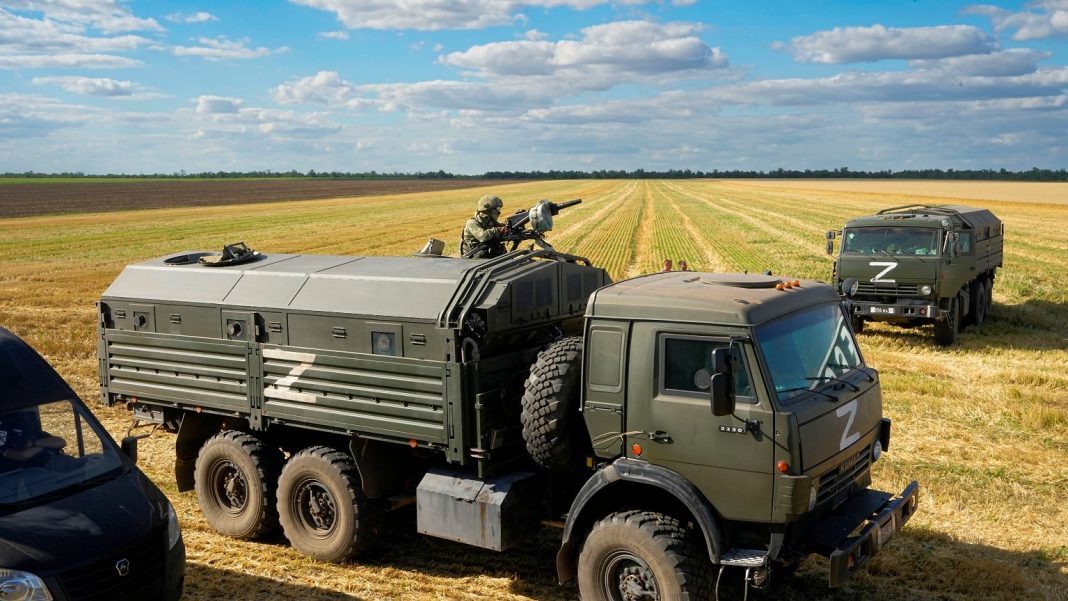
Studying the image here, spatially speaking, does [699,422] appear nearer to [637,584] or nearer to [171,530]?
[637,584]

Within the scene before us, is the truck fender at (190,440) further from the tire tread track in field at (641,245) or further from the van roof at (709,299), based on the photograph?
the tire tread track in field at (641,245)

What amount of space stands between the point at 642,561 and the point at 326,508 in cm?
323

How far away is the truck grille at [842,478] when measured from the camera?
19.9 feet

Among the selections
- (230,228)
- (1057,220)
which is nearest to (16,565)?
(230,228)

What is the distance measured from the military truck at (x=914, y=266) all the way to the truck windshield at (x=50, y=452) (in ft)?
44.0

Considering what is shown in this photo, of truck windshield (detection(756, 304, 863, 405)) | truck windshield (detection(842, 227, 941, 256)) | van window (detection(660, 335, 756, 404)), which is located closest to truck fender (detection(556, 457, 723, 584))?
van window (detection(660, 335, 756, 404))

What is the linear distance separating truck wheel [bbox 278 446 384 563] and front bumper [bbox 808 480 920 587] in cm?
374

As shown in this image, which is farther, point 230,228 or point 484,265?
point 230,228

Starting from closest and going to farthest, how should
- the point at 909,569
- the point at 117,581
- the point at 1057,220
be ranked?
the point at 117,581 → the point at 909,569 → the point at 1057,220

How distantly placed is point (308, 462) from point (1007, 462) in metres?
7.54

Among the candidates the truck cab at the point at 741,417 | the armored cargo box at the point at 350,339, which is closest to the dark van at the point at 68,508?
the armored cargo box at the point at 350,339

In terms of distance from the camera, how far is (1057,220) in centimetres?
4619

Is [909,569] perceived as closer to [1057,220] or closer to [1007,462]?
[1007,462]

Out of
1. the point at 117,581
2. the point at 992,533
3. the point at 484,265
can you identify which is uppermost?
the point at 484,265
